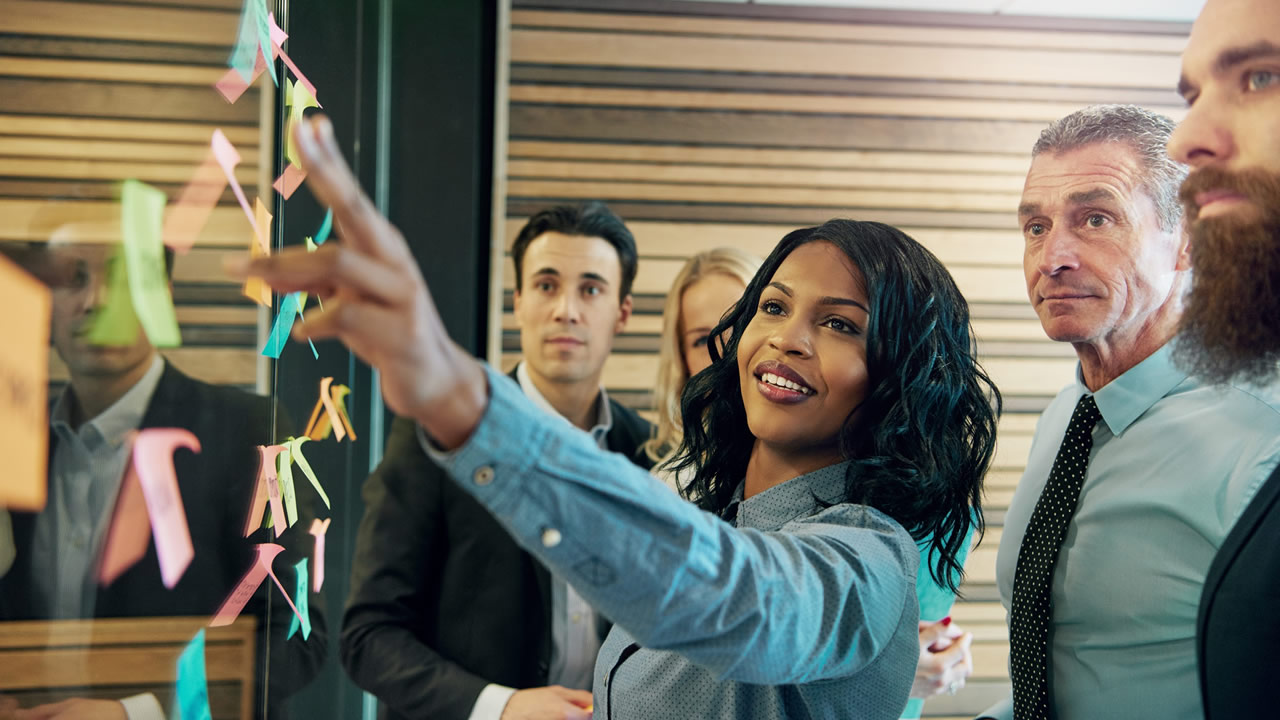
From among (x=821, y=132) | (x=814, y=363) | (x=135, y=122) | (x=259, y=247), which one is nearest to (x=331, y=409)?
(x=259, y=247)

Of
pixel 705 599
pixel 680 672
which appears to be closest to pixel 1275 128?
pixel 705 599

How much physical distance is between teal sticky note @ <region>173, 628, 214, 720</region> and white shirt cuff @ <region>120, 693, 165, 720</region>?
0.03 metres

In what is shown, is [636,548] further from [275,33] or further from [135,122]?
[275,33]

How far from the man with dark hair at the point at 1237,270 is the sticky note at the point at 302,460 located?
A: 3.47ft

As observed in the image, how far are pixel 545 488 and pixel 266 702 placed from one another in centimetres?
52

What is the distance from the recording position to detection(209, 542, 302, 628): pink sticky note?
31.3 inches

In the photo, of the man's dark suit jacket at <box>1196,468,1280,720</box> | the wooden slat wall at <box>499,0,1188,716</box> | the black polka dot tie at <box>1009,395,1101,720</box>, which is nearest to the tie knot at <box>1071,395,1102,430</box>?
the black polka dot tie at <box>1009,395,1101,720</box>

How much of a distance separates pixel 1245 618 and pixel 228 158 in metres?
1.16

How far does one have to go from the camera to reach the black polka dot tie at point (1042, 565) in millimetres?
1404

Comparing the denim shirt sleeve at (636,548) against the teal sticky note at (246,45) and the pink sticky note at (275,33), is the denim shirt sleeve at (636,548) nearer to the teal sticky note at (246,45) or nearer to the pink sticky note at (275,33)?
the teal sticky note at (246,45)

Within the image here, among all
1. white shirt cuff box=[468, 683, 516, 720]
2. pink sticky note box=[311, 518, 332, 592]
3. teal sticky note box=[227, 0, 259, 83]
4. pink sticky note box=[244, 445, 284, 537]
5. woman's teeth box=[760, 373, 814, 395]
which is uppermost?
teal sticky note box=[227, 0, 259, 83]

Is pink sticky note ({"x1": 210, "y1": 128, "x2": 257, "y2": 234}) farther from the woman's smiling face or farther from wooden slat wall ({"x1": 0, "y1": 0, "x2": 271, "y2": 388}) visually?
the woman's smiling face

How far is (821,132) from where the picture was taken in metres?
3.50

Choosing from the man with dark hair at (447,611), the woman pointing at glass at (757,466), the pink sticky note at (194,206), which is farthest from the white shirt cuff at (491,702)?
the pink sticky note at (194,206)
